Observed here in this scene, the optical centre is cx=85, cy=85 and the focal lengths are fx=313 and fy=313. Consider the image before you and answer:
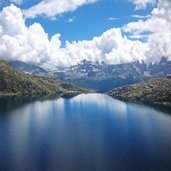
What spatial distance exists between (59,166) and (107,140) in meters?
63.9

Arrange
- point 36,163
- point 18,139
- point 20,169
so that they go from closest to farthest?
point 20,169 < point 36,163 < point 18,139

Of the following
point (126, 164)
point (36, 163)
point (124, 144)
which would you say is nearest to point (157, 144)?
point (124, 144)

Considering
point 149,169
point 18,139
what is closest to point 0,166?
point 18,139

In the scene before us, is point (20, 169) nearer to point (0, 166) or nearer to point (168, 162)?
point (0, 166)

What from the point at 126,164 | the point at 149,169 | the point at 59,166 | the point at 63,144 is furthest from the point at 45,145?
the point at 149,169

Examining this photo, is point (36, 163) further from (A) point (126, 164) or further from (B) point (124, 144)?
(B) point (124, 144)

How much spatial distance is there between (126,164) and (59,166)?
103 feet

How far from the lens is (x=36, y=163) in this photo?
471ft

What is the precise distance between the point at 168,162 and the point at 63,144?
61109mm

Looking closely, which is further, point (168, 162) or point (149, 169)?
point (168, 162)

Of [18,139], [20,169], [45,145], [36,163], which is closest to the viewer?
[20,169]

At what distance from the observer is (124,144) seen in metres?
186

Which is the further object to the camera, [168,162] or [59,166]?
[168,162]

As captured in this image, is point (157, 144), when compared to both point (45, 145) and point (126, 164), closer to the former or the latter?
point (126, 164)
